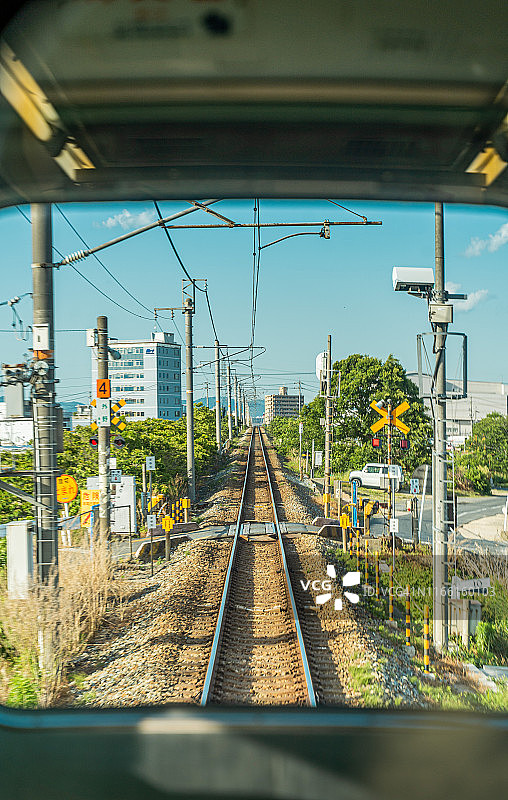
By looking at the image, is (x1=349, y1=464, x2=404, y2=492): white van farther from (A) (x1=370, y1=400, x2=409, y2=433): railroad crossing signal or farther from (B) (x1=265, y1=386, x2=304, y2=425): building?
(B) (x1=265, y1=386, x2=304, y2=425): building

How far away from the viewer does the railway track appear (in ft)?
8.55

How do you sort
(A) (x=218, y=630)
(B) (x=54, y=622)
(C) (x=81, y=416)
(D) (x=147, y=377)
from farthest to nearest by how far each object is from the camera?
(A) (x=218, y=630), (D) (x=147, y=377), (C) (x=81, y=416), (B) (x=54, y=622)

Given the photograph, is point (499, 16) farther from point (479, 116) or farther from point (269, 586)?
point (269, 586)

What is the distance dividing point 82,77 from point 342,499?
224 cm

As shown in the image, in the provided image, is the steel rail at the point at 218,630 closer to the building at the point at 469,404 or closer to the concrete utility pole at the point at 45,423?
the concrete utility pole at the point at 45,423

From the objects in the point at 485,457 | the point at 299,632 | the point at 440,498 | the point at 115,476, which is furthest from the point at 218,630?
the point at 485,457

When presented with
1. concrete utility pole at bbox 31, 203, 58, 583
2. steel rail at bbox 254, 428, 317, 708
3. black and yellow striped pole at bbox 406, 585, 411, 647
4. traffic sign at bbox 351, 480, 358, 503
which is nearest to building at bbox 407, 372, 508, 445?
traffic sign at bbox 351, 480, 358, 503

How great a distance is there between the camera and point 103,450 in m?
3.45

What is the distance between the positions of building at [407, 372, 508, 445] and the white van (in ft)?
0.89

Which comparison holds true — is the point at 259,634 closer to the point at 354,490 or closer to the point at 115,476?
the point at 354,490

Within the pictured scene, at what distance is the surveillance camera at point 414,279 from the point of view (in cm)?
208

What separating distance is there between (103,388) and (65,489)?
568mm

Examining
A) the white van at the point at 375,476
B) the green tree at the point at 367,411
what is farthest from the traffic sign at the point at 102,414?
the white van at the point at 375,476

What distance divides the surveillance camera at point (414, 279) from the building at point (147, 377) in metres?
1.17
